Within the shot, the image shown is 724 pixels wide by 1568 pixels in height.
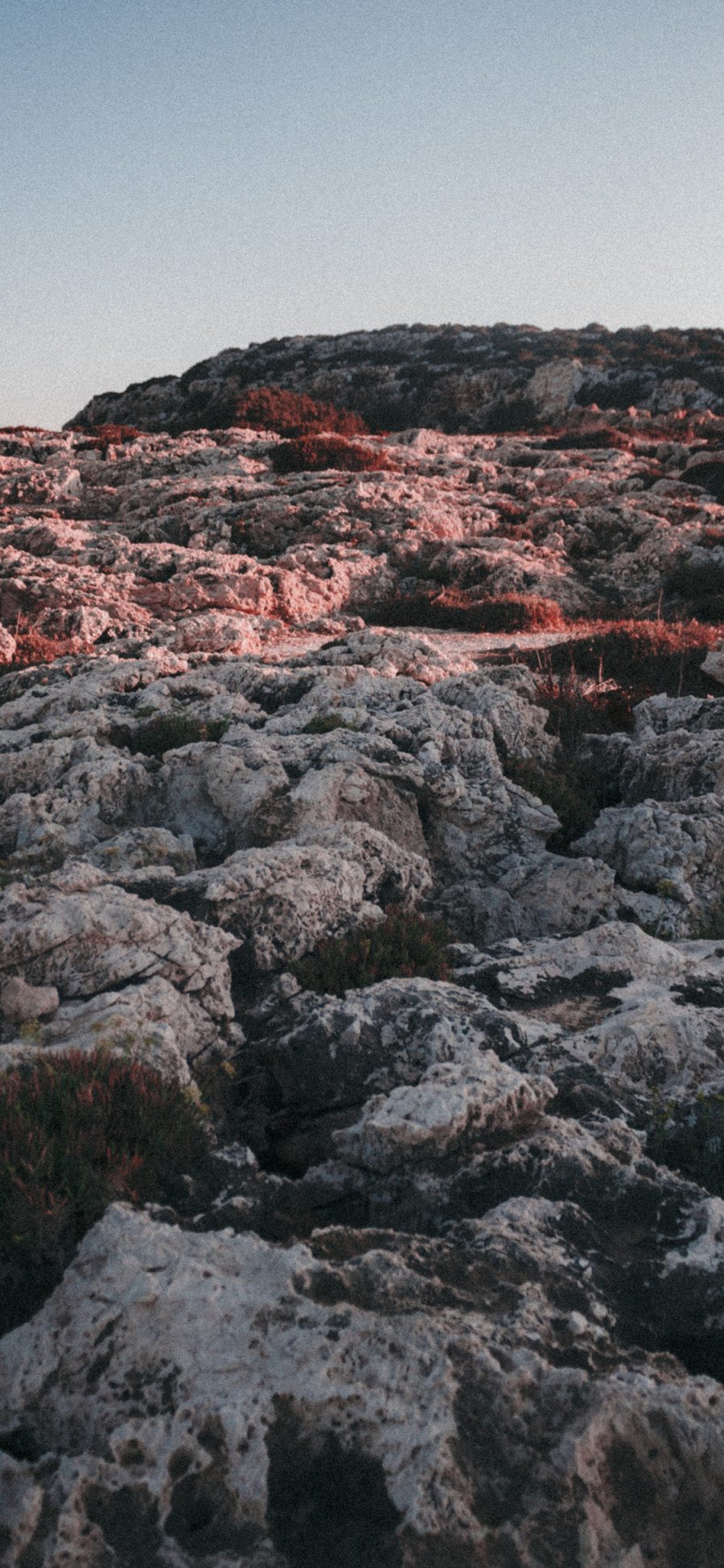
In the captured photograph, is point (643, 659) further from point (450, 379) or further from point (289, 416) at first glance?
point (450, 379)

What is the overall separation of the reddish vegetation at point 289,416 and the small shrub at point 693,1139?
35124 millimetres

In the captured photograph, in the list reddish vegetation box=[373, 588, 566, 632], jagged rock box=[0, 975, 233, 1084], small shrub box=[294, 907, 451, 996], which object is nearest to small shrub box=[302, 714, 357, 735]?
small shrub box=[294, 907, 451, 996]

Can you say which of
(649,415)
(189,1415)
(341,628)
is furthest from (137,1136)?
(649,415)

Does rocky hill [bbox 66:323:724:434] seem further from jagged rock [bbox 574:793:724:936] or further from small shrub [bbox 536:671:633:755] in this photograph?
jagged rock [bbox 574:793:724:936]

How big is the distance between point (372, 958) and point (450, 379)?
178 ft

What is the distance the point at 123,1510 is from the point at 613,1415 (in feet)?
4.78

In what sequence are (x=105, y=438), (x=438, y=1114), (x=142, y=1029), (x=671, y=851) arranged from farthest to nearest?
1. (x=105, y=438)
2. (x=671, y=851)
3. (x=142, y=1029)
4. (x=438, y=1114)

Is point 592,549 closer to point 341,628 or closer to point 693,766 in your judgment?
point 341,628

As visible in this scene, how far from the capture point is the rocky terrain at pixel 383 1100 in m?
Result: 2.75

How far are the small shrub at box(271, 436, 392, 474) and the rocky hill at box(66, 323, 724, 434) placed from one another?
10.5 meters

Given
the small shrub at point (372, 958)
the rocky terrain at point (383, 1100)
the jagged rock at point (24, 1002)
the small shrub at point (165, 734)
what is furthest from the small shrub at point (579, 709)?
the jagged rock at point (24, 1002)

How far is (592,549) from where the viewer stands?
24.5 metres

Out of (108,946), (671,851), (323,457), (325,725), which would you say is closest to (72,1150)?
(108,946)

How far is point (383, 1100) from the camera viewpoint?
15.6 ft
